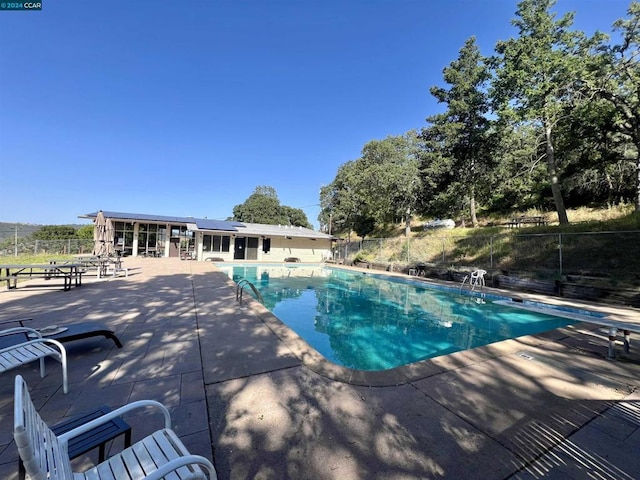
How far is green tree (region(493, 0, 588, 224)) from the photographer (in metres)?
11.1

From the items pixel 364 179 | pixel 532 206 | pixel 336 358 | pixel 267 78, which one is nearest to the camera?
pixel 336 358

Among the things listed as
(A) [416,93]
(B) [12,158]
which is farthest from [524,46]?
A: (B) [12,158]

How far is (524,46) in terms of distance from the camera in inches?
496

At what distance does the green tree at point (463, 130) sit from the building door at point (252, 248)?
14.5m

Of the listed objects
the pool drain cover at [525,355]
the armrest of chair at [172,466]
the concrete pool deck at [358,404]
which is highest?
the armrest of chair at [172,466]

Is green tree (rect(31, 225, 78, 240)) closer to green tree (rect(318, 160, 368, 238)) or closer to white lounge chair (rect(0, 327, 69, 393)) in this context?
green tree (rect(318, 160, 368, 238))

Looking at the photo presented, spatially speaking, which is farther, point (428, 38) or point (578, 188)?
point (578, 188)

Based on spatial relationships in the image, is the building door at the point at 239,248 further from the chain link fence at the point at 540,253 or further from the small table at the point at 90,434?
the small table at the point at 90,434

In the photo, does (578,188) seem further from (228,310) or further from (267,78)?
(228,310)

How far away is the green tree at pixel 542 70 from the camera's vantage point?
36.6ft

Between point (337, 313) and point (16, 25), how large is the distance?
42.1 ft

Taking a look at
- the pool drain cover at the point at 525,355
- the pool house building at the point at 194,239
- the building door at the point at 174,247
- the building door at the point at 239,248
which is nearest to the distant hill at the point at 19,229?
the pool house building at the point at 194,239

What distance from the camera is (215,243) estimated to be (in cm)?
2067

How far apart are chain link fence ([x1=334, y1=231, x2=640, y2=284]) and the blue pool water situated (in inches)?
138
